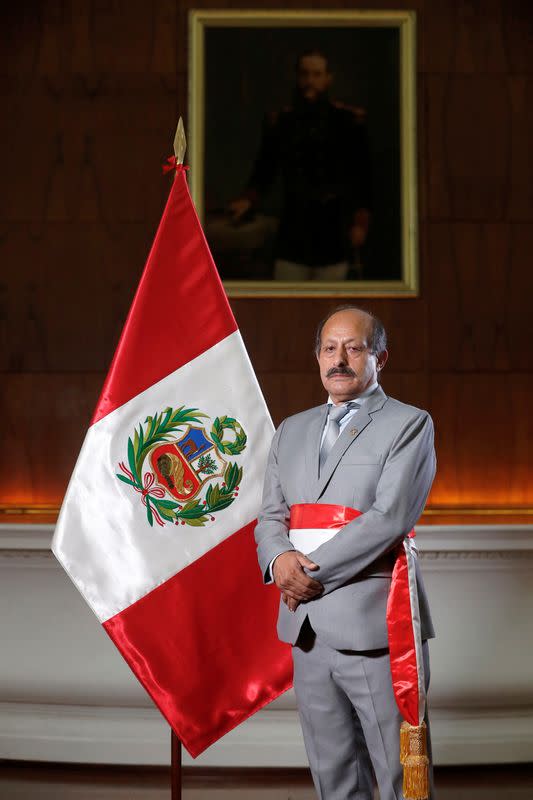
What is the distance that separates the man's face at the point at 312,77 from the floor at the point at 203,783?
9.94ft

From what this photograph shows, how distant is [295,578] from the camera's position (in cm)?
186

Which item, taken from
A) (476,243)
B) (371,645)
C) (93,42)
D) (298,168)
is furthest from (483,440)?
(93,42)

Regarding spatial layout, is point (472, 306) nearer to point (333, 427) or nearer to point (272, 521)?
point (333, 427)

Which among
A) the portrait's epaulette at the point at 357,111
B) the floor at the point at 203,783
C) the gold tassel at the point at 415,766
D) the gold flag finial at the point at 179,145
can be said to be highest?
the portrait's epaulette at the point at 357,111

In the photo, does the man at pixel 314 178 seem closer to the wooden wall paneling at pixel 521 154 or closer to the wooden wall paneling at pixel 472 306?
the wooden wall paneling at pixel 472 306

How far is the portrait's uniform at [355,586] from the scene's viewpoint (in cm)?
183

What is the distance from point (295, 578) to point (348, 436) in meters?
0.37

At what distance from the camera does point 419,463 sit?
1.88 meters

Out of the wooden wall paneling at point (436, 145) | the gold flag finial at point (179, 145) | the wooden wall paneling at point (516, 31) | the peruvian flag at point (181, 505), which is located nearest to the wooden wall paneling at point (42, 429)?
the peruvian flag at point (181, 505)

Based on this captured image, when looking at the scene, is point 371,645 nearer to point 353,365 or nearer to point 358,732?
point 358,732

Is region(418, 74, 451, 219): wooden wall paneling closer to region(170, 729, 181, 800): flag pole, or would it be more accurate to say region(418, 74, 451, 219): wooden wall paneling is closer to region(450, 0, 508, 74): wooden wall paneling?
region(450, 0, 508, 74): wooden wall paneling

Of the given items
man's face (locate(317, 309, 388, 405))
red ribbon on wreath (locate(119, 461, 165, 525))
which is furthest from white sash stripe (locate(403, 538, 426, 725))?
red ribbon on wreath (locate(119, 461, 165, 525))

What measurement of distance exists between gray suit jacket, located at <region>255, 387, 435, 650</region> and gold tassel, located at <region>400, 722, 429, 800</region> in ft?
0.66

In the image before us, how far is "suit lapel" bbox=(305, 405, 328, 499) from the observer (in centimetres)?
196
